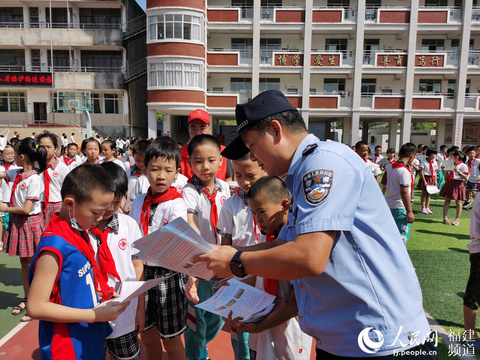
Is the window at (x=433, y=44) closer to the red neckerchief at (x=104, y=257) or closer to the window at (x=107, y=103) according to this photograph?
the window at (x=107, y=103)

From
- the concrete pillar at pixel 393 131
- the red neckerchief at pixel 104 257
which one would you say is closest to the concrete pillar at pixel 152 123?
the concrete pillar at pixel 393 131

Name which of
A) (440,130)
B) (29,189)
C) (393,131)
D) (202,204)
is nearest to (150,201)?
(202,204)

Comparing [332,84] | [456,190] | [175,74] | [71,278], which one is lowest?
[456,190]

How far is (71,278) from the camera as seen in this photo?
165cm

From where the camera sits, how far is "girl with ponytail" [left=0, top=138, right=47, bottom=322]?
397 centimetres

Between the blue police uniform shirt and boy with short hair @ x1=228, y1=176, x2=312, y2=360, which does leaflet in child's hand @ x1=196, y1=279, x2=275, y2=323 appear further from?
the blue police uniform shirt

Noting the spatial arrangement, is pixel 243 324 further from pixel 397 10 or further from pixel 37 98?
→ pixel 37 98

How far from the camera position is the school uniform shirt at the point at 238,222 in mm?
2648

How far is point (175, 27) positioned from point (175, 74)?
302 centimetres

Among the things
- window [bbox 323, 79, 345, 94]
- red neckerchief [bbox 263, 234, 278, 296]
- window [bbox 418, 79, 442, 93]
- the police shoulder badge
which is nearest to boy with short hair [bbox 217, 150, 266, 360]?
red neckerchief [bbox 263, 234, 278, 296]

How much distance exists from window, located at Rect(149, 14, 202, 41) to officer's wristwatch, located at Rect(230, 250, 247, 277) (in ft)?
75.4

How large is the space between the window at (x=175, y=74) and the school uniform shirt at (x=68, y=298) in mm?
21669

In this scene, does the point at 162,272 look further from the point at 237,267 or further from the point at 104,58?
the point at 104,58

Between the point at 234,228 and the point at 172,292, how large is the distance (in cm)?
67
